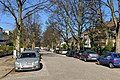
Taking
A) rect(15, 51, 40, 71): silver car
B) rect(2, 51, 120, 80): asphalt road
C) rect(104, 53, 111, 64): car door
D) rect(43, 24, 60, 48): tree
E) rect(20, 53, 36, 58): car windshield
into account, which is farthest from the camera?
rect(43, 24, 60, 48): tree

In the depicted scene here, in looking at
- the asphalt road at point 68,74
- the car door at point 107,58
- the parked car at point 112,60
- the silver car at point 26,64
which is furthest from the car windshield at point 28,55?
the car door at point 107,58

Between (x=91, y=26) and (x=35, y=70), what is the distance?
1292 inches

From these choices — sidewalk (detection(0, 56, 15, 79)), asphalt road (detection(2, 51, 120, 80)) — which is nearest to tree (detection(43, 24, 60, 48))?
sidewalk (detection(0, 56, 15, 79))

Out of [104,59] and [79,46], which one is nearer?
[104,59]

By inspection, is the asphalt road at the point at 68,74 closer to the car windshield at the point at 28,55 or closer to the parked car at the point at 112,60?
the car windshield at the point at 28,55

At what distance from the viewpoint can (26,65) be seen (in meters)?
18.8

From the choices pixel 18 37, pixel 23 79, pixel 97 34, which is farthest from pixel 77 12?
pixel 23 79

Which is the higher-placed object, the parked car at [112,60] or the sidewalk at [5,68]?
the parked car at [112,60]

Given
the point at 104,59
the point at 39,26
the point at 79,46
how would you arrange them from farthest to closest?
the point at 39,26
the point at 79,46
the point at 104,59

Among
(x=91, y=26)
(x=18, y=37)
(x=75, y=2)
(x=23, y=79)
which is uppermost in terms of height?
(x=75, y=2)

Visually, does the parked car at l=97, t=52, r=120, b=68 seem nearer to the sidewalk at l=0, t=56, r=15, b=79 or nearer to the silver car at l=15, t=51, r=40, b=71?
the silver car at l=15, t=51, r=40, b=71

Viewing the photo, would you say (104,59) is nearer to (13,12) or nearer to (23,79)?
(23,79)

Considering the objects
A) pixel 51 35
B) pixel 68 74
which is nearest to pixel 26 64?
pixel 68 74

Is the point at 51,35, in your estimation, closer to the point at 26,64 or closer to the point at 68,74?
the point at 26,64
